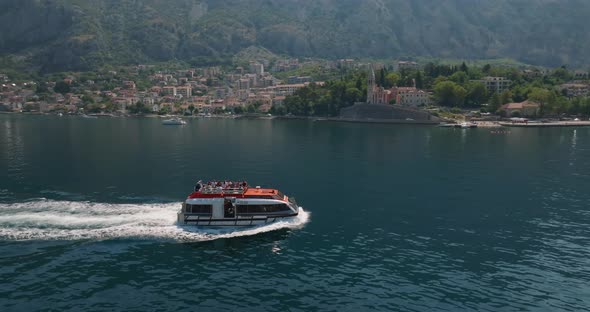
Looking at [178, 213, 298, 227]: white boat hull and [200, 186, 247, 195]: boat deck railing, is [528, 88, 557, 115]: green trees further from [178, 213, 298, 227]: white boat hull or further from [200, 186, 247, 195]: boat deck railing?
[200, 186, 247, 195]: boat deck railing

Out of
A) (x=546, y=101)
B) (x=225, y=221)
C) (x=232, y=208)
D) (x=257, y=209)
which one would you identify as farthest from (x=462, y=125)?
(x=225, y=221)

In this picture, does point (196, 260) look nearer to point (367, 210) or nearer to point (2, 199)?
point (367, 210)

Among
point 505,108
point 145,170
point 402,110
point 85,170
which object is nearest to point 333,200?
point 145,170

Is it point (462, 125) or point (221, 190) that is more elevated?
point (462, 125)

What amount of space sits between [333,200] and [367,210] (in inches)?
220

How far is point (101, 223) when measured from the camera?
4594 centimetres

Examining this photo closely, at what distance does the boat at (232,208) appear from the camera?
151 feet

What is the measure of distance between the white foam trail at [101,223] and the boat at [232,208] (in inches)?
32.7

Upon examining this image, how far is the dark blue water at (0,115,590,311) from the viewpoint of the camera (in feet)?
110

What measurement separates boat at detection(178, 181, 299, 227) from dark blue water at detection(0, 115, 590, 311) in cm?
141

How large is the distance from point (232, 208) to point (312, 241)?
8587 mm

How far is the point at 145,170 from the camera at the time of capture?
76500mm

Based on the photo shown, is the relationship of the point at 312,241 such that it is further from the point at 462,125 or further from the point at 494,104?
the point at 494,104

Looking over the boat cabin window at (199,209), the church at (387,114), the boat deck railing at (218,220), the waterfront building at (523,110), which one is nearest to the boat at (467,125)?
the church at (387,114)
